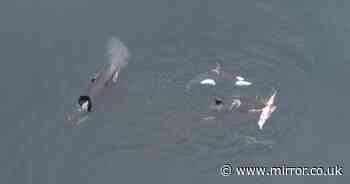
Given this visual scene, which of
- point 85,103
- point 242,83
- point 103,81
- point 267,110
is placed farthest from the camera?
point 242,83

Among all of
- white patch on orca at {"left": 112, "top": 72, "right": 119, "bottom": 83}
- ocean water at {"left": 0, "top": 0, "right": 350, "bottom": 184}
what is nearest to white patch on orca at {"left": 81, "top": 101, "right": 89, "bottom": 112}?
ocean water at {"left": 0, "top": 0, "right": 350, "bottom": 184}

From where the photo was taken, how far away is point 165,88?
15.0m

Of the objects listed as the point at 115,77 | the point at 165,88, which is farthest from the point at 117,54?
the point at 165,88

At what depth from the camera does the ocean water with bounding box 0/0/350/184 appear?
45.6 feet

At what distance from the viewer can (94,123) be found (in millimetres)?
14430

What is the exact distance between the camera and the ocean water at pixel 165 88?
1390cm

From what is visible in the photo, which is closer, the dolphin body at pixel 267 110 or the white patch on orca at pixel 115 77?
the dolphin body at pixel 267 110

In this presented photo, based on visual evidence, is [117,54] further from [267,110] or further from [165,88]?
[267,110]

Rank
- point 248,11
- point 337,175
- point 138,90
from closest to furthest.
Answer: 1. point 337,175
2. point 138,90
3. point 248,11

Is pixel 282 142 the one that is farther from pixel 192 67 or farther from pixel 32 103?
pixel 32 103

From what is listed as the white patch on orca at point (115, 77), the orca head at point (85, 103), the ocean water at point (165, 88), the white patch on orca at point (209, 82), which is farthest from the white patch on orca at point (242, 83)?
the orca head at point (85, 103)

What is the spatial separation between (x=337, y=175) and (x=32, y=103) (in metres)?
6.91

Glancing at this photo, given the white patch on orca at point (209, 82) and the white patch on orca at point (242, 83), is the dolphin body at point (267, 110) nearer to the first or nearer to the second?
the white patch on orca at point (242, 83)

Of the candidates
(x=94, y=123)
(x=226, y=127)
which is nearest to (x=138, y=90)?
(x=94, y=123)
